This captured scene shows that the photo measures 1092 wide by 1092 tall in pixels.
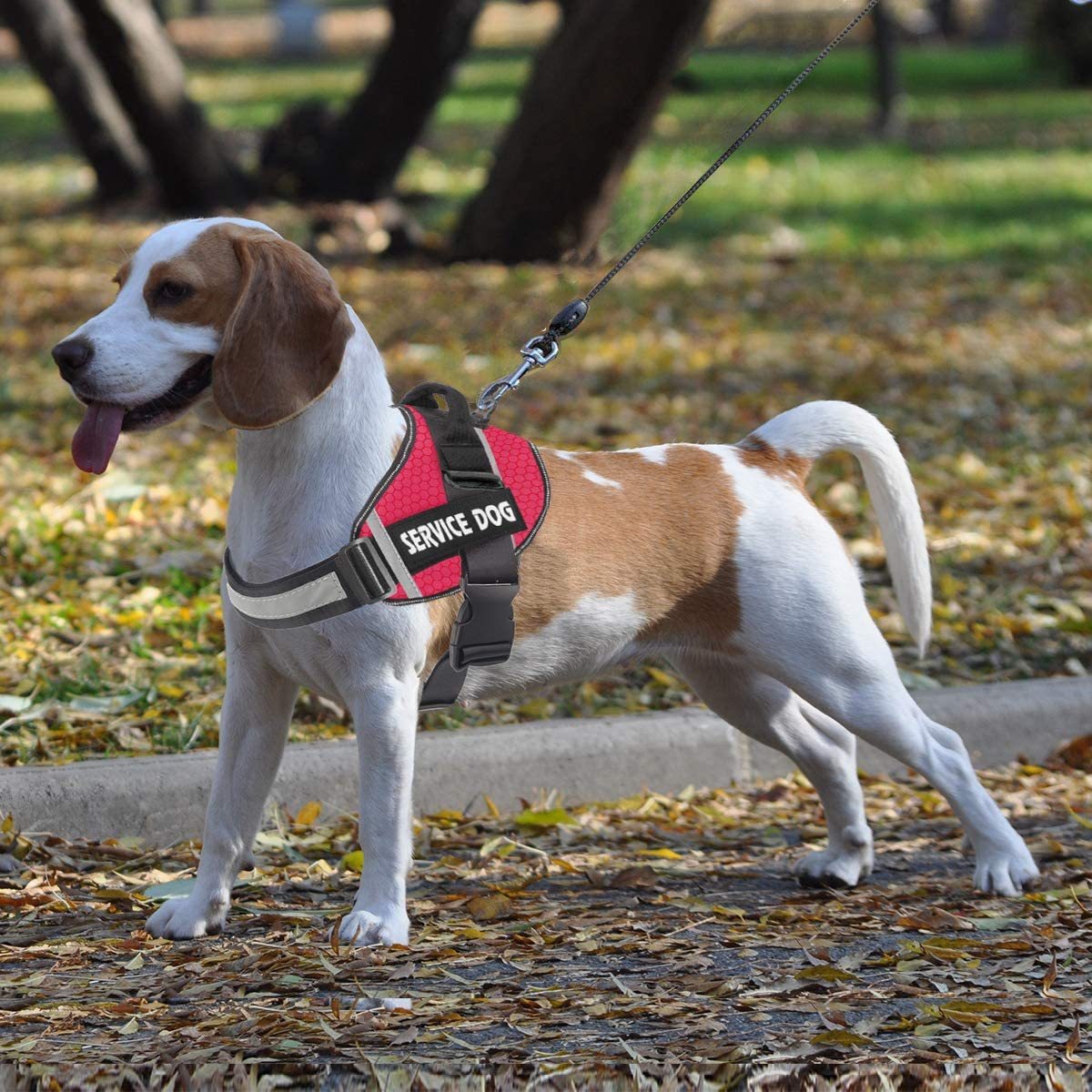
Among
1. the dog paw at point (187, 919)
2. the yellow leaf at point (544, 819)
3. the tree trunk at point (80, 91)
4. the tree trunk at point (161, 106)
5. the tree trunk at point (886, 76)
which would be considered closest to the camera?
the dog paw at point (187, 919)

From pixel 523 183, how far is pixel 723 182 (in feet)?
19.0

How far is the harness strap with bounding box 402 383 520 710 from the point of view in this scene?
12.6ft

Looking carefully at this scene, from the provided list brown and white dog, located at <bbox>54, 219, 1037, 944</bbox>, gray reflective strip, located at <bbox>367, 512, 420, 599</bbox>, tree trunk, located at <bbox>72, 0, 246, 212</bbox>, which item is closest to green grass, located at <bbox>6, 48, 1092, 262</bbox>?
tree trunk, located at <bbox>72, 0, 246, 212</bbox>

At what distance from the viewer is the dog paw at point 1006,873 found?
4258 mm

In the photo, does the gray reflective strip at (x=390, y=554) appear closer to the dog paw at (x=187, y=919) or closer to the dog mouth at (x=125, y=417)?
the dog mouth at (x=125, y=417)

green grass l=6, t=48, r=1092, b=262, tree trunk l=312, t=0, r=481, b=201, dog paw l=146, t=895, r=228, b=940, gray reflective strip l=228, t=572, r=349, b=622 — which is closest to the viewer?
gray reflective strip l=228, t=572, r=349, b=622

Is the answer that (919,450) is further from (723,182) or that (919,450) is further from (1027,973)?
(723,182)

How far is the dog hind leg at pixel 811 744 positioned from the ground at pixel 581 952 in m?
0.10

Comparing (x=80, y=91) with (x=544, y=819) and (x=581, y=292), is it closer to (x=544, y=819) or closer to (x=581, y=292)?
(x=581, y=292)

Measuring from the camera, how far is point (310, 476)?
147 inches

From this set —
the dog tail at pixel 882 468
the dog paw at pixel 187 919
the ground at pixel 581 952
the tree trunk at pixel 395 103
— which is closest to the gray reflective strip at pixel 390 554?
the ground at pixel 581 952

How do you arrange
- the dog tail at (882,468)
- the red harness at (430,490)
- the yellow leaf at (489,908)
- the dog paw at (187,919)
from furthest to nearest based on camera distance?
1. the dog tail at (882,468)
2. the yellow leaf at (489,908)
3. the dog paw at (187,919)
4. the red harness at (430,490)

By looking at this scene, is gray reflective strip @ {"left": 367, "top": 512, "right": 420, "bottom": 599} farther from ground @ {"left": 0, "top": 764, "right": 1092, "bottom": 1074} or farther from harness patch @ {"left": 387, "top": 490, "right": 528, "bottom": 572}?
ground @ {"left": 0, "top": 764, "right": 1092, "bottom": 1074}

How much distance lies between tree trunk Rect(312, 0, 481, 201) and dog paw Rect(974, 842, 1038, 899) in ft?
35.8
